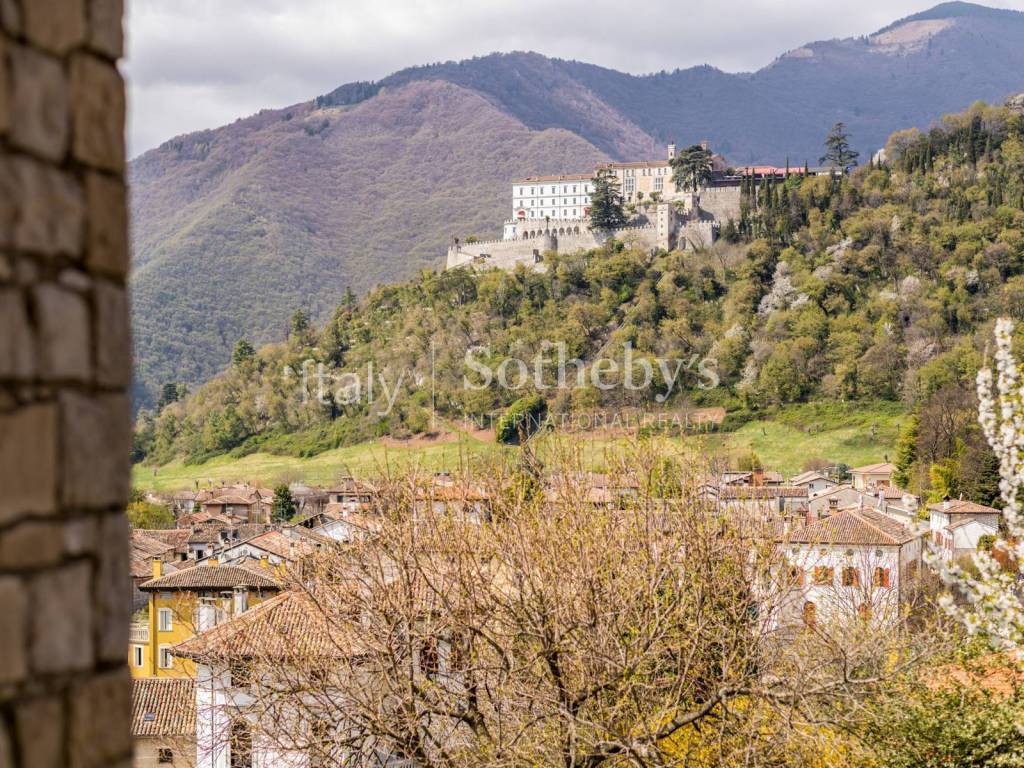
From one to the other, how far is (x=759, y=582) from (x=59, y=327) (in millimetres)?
11470

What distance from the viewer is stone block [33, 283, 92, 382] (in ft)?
6.43

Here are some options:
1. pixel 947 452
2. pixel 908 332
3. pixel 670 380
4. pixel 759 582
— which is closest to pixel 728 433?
pixel 670 380

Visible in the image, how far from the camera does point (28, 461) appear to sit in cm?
193

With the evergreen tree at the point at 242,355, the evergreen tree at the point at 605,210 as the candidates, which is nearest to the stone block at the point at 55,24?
the evergreen tree at the point at 605,210

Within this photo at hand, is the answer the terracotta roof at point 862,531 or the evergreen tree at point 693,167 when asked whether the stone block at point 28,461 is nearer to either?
the terracotta roof at point 862,531

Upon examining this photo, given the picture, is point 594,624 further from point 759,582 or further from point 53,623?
point 53,623

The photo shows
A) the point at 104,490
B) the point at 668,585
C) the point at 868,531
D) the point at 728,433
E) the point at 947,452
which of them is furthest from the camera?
the point at 728,433

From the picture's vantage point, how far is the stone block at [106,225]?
2.10 metres

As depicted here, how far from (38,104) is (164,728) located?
21895 millimetres

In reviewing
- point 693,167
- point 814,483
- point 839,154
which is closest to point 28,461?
point 814,483

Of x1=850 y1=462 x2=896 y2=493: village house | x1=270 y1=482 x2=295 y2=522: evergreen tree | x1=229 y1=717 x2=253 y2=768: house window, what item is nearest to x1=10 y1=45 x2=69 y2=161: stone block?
x1=229 y1=717 x2=253 y2=768: house window

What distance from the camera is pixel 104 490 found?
2105 mm

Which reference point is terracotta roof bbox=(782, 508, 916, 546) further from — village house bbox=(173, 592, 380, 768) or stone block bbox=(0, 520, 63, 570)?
stone block bbox=(0, 520, 63, 570)

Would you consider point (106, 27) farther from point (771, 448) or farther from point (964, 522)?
point (771, 448)
